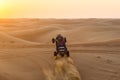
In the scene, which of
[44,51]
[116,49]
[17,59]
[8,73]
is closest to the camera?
[8,73]

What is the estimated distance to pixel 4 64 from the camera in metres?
7.31

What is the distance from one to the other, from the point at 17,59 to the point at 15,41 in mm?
→ 2886

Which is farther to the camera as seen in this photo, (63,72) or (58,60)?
(58,60)

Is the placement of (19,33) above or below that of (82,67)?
above

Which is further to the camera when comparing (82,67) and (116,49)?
(116,49)

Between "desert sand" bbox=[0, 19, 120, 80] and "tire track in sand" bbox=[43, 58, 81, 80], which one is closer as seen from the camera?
"tire track in sand" bbox=[43, 58, 81, 80]

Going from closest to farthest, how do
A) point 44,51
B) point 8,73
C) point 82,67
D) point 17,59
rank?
point 8,73
point 82,67
point 17,59
point 44,51

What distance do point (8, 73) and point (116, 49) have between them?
141 inches

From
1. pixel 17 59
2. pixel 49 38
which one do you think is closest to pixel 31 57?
pixel 17 59

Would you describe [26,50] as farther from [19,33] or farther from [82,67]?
[19,33]

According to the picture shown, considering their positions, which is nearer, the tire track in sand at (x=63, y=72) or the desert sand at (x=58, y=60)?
the tire track in sand at (x=63, y=72)

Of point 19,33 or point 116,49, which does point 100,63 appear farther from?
point 19,33

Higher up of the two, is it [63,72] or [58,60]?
[58,60]

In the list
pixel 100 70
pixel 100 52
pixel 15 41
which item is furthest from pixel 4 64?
pixel 15 41
